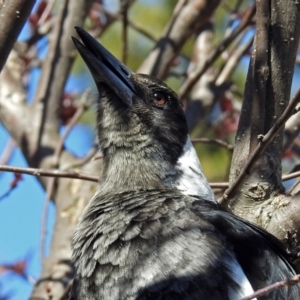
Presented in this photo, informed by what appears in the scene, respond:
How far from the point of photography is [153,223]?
3.41m

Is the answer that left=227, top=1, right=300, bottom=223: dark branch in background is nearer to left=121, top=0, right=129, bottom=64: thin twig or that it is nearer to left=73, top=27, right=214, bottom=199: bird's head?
left=73, top=27, right=214, bottom=199: bird's head

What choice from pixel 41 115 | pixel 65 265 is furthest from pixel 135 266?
pixel 41 115

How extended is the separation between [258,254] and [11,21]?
141cm

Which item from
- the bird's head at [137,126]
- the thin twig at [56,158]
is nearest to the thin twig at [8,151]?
the thin twig at [56,158]

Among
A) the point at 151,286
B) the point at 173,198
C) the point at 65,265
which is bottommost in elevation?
the point at 65,265

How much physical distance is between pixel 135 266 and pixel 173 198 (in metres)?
0.46

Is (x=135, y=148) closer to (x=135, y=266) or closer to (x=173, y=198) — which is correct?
(x=173, y=198)

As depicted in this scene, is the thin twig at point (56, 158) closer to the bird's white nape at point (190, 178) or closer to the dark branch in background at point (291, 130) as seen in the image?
the bird's white nape at point (190, 178)

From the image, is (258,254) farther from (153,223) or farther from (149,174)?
(149,174)

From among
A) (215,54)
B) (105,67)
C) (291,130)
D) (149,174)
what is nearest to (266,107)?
(149,174)

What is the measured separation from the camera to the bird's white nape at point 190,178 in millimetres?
3969

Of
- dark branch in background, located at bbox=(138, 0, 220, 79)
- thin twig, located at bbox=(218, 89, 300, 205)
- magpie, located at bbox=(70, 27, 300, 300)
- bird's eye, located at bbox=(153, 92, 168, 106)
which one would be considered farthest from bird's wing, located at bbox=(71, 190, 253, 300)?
dark branch in background, located at bbox=(138, 0, 220, 79)

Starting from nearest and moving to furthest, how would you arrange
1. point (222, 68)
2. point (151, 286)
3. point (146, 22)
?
1. point (151, 286)
2. point (222, 68)
3. point (146, 22)

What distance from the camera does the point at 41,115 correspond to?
17.9ft
